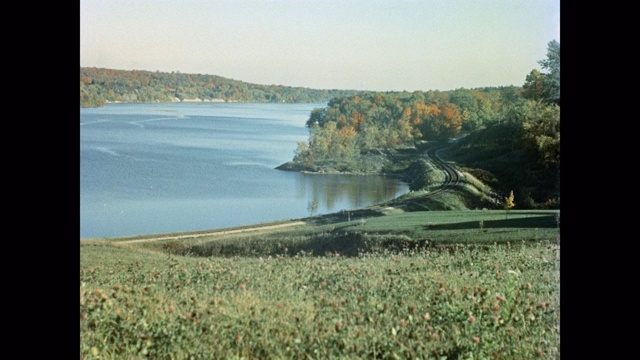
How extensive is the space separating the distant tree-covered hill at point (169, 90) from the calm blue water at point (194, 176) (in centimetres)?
4

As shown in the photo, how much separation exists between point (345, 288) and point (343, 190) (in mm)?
444

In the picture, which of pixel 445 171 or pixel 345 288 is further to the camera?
pixel 445 171

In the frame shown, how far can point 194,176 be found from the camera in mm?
3369

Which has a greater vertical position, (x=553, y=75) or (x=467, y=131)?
(x=553, y=75)

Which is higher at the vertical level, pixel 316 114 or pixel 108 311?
pixel 316 114

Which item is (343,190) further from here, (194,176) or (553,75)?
(553,75)

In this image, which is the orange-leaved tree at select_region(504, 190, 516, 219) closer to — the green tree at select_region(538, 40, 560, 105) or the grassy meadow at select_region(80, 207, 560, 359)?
the grassy meadow at select_region(80, 207, 560, 359)

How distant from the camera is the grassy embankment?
312 cm

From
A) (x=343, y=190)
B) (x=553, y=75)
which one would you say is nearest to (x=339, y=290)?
(x=343, y=190)

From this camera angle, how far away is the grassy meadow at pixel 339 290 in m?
3.12

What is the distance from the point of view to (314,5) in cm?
341
